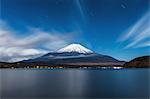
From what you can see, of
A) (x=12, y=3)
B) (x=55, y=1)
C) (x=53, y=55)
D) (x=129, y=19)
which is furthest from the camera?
(x=53, y=55)

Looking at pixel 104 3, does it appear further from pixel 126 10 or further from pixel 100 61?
pixel 100 61

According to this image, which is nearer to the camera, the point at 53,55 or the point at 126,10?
the point at 126,10

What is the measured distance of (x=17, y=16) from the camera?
15.1 meters

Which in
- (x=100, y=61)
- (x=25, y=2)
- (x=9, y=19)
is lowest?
(x=100, y=61)

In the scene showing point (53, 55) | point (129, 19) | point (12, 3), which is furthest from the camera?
point (53, 55)

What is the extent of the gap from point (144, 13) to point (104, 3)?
3.12 m

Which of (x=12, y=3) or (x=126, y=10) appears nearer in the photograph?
(x=12, y=3)

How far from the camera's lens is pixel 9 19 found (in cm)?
1508

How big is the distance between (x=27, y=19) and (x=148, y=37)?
666 cm

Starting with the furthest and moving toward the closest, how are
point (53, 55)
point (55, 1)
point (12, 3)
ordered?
point (53, 55), point (55, 1), point (12, 3)

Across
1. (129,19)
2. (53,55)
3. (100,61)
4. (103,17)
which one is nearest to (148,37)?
(129,19)

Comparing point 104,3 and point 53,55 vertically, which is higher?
point 104,3

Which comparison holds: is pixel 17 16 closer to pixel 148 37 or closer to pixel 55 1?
pixel 55 1

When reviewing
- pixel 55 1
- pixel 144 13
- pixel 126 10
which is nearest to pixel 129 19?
pixel 126 10
